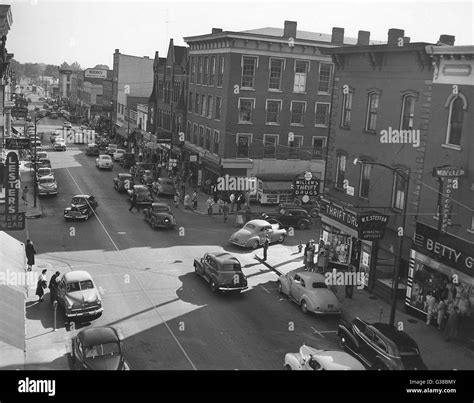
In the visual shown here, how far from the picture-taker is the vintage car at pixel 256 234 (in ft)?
118

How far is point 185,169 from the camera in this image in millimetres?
61219

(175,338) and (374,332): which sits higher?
(374,332)

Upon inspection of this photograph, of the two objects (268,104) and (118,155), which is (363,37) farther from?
(118,155)

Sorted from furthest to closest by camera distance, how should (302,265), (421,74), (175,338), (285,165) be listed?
(285,165), (302,265), (421,74), (175,338)

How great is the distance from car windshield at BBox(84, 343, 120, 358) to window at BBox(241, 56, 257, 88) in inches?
1469

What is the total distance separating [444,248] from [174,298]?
11451mm

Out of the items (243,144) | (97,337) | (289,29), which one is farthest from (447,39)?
(243,144)

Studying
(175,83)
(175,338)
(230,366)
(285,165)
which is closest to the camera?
(230,366)

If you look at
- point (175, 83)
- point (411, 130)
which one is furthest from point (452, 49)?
point (175, 83)

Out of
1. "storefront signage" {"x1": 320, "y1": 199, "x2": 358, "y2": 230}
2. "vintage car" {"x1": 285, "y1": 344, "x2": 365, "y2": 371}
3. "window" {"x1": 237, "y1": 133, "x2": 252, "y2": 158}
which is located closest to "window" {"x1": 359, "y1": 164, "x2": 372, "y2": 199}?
"storefront signage" {"x1": 320, "y1": 199, "x2": 358, "y2": 230}

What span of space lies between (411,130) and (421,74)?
2.52 meters

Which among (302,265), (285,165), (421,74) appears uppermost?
(421,74)

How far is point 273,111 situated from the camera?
175 ft
